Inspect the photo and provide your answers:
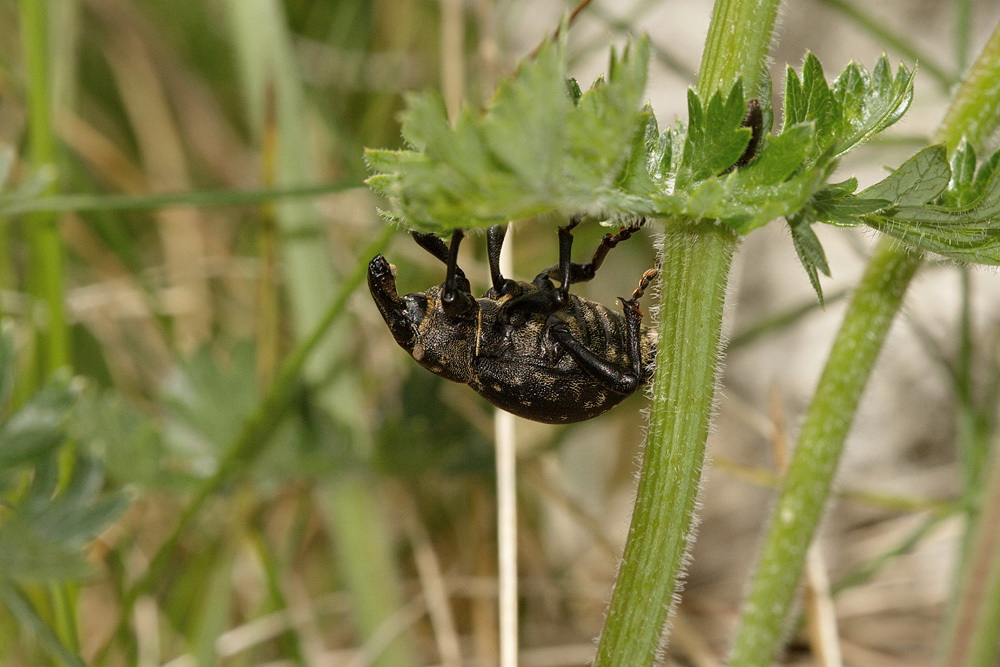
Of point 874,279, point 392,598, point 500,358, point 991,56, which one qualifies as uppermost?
point 991,56

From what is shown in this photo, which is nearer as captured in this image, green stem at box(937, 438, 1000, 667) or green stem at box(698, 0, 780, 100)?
green stem at box(698, 0, 780, 100)

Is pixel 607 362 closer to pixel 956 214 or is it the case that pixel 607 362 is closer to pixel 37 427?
pixel 956 214

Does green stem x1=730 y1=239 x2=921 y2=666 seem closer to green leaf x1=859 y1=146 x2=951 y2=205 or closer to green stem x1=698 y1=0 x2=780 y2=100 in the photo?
green leaf x1=859 y1=146 x2=951 y2=205

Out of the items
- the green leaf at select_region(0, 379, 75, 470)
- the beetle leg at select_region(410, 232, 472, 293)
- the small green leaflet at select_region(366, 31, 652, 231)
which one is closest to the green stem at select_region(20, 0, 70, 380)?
the green leaf at select_region(0, 379, 75, 470)

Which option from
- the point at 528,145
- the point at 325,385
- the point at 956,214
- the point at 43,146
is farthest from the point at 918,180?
the point at 43,146

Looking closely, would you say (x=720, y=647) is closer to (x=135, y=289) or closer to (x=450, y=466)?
(x=450, y=466)

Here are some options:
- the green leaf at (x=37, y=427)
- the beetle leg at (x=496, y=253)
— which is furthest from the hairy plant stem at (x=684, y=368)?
the green leaf at (x=37, y=427)

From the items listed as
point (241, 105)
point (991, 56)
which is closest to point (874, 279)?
point (991, 56)
